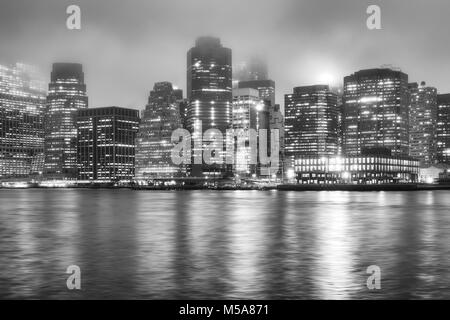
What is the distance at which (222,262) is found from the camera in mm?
33000

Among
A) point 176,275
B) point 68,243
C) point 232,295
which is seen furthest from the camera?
point 68,243

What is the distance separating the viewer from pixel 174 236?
49.6 metres

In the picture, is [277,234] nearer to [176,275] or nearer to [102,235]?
[102,235]

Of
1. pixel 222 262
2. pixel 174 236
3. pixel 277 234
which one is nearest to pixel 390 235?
pixel 277 234
